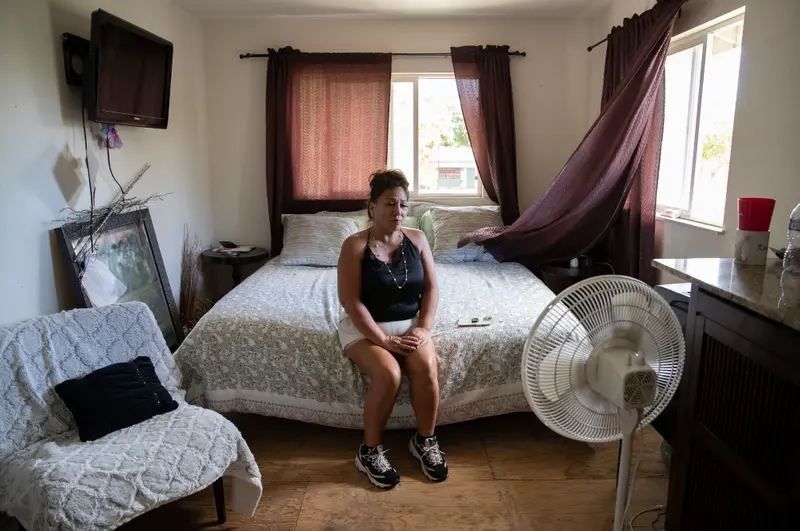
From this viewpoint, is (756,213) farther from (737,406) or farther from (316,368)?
(316,368)

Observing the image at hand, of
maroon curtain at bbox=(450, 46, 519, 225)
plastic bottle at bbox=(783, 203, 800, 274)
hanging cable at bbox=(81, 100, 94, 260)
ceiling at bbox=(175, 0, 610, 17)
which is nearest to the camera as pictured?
plastic bottle at bbox=(783, 203, 800, 274)

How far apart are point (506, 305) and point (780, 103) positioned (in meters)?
1.36

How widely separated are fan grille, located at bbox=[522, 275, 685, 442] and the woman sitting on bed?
3.15 ft

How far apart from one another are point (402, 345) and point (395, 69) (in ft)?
8.06

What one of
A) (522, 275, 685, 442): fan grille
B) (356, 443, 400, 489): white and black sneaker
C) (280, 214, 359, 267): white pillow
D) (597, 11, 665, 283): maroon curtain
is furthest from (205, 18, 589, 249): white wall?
(522, 275, 685, 442): fan grille

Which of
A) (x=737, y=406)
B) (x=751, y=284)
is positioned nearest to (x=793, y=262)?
(x=751, y=284)

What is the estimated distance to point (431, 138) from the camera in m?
4.08

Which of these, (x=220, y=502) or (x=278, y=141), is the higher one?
(x=278, y=141)

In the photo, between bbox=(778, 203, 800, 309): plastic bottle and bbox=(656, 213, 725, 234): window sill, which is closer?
bbox=(778, 203, 800, 309): plastic bottle

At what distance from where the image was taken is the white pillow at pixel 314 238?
11.8 feet

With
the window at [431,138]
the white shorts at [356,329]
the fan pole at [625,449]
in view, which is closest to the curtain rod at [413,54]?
the window at [431,138]

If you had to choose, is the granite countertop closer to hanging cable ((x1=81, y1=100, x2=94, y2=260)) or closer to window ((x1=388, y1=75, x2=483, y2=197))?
hanging cable ((x1=81, y1=100, x2=94, y2=260))

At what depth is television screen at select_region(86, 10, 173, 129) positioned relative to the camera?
2.29 metres

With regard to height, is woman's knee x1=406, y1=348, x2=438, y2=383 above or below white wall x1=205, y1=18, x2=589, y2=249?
below
